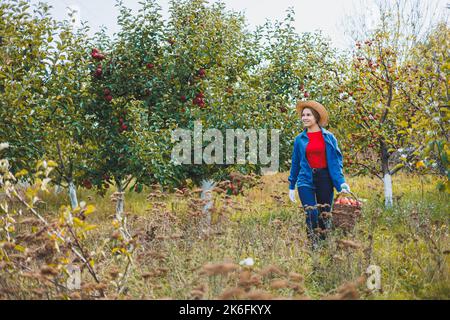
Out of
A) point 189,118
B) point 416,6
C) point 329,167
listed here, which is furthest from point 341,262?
point 416,6

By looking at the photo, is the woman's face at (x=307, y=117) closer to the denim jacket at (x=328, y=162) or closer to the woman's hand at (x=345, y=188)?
the denim jacket at (x=328, y=162)

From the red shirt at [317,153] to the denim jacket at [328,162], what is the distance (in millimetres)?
46

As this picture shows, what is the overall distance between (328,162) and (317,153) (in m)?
0.16

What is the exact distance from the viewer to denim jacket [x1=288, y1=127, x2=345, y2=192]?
18.7 feet

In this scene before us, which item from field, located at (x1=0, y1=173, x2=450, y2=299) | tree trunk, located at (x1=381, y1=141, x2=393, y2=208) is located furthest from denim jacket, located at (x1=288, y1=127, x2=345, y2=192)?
tree trunk, located at (x1=381, y1=141, x2=393, y2=208)

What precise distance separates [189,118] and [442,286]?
4934 mm

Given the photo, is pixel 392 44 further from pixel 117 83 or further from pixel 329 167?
pixel 117 83

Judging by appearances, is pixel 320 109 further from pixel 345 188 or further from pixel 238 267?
pixel 238 267

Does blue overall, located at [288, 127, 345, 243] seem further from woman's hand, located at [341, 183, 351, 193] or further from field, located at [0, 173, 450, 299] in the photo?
field, located at [0, 173, 450, 299]

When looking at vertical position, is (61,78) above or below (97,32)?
below

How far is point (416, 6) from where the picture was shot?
12055 mm

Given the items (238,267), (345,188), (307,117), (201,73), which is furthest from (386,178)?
(238,267)

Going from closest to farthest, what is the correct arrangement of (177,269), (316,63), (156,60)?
(177,269) < (156,60) < (316,63)

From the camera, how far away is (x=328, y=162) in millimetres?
5730
